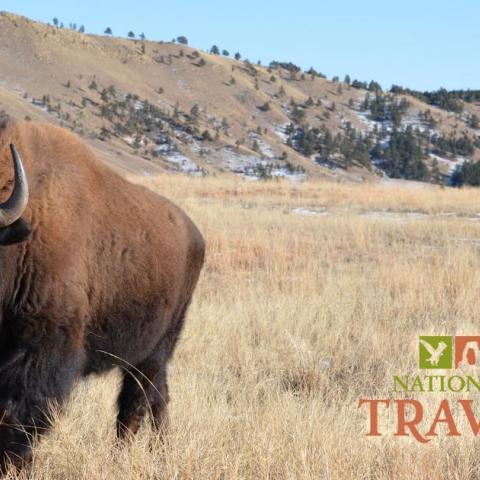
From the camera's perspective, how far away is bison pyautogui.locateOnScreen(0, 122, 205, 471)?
3574 mm

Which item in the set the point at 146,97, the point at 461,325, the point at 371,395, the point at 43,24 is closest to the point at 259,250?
the point at 461,325

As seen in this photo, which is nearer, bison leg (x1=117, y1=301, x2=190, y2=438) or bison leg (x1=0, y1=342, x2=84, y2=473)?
bison leg (x1=0, y1=342, x2=84, y2=473)

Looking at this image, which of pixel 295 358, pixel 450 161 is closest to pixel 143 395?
pixel 295 358

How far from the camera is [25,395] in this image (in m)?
3.56

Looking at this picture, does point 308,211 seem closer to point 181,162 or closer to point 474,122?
point 181,162

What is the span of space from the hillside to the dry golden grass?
32094 mm

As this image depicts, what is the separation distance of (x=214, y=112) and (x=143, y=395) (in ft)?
230

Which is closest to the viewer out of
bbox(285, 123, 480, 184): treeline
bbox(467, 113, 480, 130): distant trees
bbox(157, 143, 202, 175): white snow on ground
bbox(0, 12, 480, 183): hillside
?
bbox(157, 143, 202, 175): white snow on ground

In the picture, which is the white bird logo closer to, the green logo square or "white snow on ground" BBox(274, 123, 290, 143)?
the green logo square

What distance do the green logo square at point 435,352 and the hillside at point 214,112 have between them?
124ft

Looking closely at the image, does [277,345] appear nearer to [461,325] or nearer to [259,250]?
[461,325]

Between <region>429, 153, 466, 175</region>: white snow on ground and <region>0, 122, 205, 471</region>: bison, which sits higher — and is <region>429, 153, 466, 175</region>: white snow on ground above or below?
below

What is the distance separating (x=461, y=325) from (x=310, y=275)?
279cm

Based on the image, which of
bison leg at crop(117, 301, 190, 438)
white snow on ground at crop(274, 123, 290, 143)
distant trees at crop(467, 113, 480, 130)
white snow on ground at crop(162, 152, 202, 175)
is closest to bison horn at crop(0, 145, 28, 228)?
bison leg at crop(117, 301, 190, 438)
